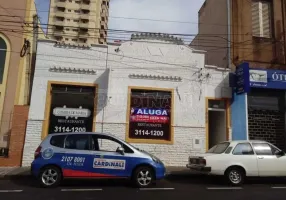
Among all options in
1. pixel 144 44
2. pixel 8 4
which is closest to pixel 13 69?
pixel 8 4

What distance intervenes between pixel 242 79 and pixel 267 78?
64.7 inches

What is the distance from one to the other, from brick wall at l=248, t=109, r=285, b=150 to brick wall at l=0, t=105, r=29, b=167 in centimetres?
1064

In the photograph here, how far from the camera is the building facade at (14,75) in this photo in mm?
13773

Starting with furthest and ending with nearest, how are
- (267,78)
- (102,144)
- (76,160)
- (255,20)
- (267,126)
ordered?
(255,20)
(267,126)
(267,78)
(102,144)
(76,160)

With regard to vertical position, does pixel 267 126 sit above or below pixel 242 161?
above

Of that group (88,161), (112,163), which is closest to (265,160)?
(112,163)

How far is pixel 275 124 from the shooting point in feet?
53.2

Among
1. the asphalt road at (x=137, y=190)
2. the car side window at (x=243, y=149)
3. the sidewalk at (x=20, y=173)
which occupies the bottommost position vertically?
the asphalt road at (x=137, y=190)

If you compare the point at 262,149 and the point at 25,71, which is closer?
the point at 262,149

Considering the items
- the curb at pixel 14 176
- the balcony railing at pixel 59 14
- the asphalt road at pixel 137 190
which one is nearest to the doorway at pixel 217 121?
the asphalt road at pixel 137 190

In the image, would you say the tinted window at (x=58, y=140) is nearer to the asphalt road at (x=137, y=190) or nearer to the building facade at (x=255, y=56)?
the asphalt road at (x=137, y=190)

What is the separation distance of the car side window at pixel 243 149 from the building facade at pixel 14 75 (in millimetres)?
8869

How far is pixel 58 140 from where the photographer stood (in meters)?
9.95

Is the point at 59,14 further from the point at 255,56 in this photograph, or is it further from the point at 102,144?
the point at 102,144
